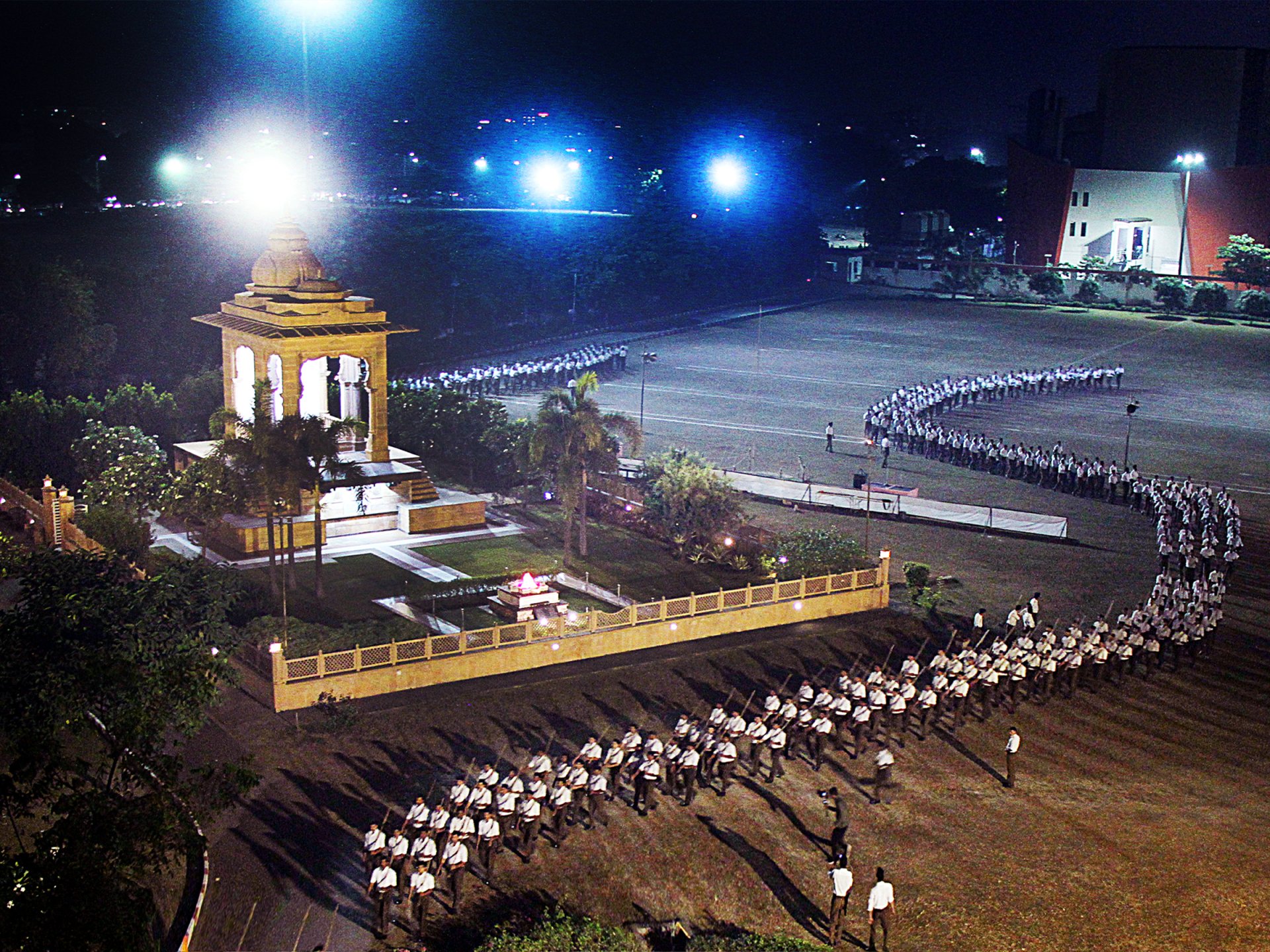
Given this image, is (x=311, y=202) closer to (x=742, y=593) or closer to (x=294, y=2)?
(x=294, y=2)

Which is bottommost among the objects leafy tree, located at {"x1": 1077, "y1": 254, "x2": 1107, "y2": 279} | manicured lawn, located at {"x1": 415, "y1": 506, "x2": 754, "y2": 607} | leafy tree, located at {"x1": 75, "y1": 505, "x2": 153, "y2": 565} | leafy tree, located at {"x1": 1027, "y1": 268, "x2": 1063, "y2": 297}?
manicured lawn, located at {"x1": 415, "y1": 506, "x2": 754, "y2": 607}

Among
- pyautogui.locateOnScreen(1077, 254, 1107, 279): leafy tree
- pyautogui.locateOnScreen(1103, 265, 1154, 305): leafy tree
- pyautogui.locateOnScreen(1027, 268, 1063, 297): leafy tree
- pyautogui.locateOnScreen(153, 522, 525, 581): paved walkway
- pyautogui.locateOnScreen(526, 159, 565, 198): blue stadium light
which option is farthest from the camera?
pyautogui.locateOnScreen(526, 159, 565, 198): blue stadium light

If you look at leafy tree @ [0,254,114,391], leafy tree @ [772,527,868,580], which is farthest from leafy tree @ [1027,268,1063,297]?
leafy tree @ [772,527,868,580]

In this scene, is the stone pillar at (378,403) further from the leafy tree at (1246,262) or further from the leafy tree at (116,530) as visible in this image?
the leafy tree at (1246,262)

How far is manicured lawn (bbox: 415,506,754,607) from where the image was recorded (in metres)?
28.7

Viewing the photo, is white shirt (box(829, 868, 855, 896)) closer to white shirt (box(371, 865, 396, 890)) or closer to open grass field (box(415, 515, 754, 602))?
white shirt (box(371, 865, 396, 890))

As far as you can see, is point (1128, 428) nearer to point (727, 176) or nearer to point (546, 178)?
point (727, 176)

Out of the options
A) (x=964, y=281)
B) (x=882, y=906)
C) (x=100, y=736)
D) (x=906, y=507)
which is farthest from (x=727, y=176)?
(x=882, y=906)

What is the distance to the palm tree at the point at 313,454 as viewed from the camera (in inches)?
1012

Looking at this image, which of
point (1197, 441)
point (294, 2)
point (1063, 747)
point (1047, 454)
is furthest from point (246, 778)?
point (1197, 441)

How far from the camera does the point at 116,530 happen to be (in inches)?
1070

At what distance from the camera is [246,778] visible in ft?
48.0

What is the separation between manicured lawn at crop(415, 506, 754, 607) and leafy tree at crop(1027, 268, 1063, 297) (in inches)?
2263

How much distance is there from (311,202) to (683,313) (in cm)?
2211
